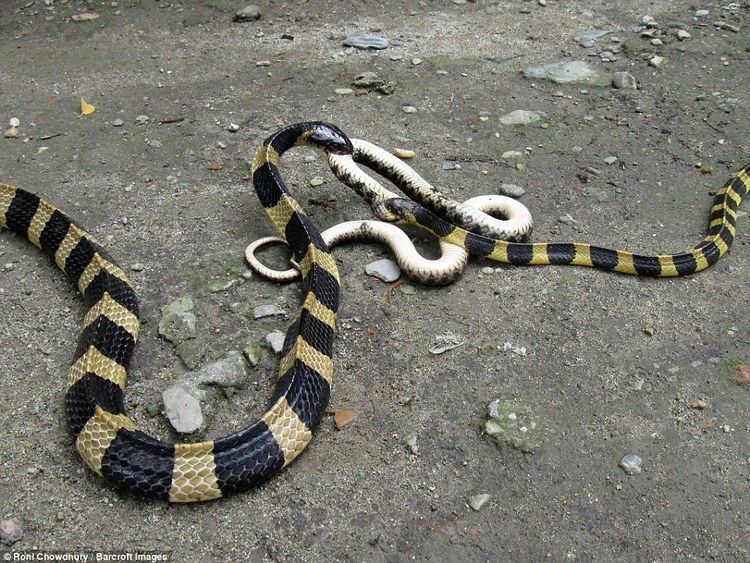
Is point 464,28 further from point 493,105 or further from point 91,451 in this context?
point 91,451

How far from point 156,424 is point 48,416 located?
61 cm

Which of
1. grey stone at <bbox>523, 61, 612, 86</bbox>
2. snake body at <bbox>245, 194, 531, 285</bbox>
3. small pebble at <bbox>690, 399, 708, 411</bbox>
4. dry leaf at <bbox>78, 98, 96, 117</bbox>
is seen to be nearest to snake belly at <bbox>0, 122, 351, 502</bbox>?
snake body at <bbox>245, 194, 531, 285</bbox>

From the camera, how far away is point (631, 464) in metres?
3.47

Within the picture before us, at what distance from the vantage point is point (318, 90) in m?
6.84

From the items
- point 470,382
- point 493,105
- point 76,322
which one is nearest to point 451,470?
point 470,382

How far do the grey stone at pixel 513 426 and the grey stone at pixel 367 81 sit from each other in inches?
167

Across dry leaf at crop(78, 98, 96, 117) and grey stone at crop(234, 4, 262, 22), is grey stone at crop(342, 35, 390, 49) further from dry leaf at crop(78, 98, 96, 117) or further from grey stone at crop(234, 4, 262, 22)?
dry leaf at crop(78, 98, 96, 117)

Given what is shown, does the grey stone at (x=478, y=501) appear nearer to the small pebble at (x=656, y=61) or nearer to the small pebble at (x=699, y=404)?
the small pebble at (x=699, y=404)

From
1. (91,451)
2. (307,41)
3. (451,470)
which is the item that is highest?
(307,41)

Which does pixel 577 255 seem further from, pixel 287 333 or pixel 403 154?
pixel 287 333

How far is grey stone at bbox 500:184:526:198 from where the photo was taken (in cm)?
555

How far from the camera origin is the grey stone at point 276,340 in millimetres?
4008

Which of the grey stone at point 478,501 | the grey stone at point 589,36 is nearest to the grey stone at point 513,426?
the grey stone at point 478,501

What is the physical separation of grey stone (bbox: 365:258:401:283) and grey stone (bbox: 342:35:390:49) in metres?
3.83
